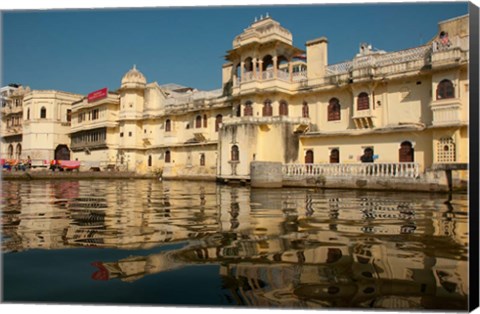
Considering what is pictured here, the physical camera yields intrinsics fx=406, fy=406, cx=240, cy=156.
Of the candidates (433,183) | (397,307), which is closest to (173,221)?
(397,307)

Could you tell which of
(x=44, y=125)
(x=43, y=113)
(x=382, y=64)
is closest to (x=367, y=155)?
(x=382, y=64)

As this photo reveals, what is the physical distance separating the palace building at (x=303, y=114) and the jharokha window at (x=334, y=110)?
0.20 feet

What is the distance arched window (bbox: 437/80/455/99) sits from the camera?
18.8 meters

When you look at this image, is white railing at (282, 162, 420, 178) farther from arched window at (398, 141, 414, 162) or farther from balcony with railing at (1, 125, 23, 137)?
balcony with railing at (1, 125, 23, 137)

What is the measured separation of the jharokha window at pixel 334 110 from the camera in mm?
24562

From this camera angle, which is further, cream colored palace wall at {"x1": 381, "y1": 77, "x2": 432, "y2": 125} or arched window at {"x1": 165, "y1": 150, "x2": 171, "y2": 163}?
arched window at {"x1": 165, "y1": 150, "x2": 171, "y2": 163}

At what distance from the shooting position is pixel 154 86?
3759 cm

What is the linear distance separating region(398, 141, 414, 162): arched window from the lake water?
44.1ft

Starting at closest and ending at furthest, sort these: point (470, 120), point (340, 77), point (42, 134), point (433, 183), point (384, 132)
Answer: point (470, 120) < point (433, 183) < point (384, 132) < point (340, 77) < point (42, 134)

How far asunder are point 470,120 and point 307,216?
4.69m

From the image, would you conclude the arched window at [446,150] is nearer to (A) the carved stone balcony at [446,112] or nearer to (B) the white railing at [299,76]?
(A) the carved stone balcony at [446,112]

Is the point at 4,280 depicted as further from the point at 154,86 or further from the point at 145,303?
the point at 154,86

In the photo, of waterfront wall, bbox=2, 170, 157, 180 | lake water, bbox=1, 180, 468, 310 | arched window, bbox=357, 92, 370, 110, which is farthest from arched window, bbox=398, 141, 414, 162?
waterfront wall, bbox=2, 170, 157, 180

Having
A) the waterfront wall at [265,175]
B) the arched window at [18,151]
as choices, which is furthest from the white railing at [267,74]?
the arched window at [18,151]
